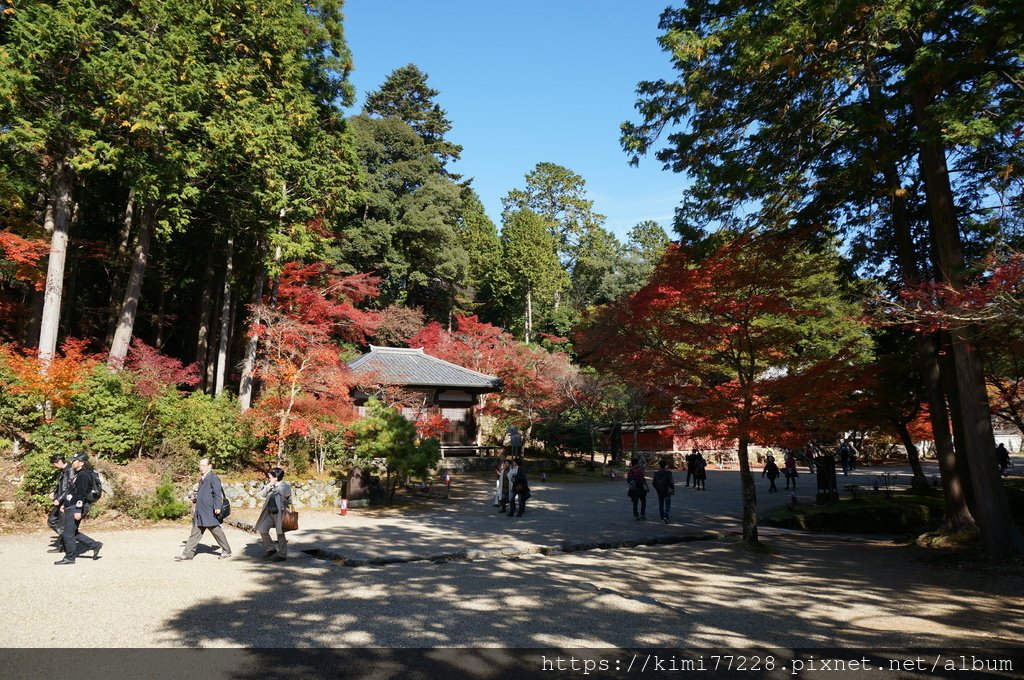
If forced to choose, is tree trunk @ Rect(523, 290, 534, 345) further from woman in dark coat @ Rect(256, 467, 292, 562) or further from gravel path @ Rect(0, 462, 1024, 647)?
woman in dark coat @ Rect(256, 467, 292, 562)

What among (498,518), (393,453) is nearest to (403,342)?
(393,453)

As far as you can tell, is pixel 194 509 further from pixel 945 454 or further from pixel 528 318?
pixel 528 318

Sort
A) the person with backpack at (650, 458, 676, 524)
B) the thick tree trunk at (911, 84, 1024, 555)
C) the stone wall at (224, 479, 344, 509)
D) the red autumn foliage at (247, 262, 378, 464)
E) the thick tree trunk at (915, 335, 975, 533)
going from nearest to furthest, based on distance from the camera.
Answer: the thick tree trunk at (911, 84, 1024, 555), the thick tree trunk at (915, 335, 975, 533), the person with backpack at (650, 458, 676, 524), the stone wall at (224, 479, 344, 509), the red autumn foliage at (247, 262, 378, 464)

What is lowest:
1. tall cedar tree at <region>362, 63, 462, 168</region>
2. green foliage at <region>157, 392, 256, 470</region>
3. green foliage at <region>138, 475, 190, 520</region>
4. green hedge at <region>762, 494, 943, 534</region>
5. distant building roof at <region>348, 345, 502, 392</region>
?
green hedge at <region>762, 494, 943, 534</region>

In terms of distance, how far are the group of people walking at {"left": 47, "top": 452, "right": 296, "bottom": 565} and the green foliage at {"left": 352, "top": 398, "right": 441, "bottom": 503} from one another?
21.6ft

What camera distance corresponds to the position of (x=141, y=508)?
1232 cm

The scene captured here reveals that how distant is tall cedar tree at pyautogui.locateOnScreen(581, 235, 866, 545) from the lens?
10.6m

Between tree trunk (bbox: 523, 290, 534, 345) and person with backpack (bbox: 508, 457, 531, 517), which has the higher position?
tree trunk (bbox: 523, 290, 534, 345)

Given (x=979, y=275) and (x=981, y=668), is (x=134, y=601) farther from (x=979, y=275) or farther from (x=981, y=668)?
(x=979, y=275)

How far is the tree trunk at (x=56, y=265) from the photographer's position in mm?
13766

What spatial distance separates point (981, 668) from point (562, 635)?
12.3 feet

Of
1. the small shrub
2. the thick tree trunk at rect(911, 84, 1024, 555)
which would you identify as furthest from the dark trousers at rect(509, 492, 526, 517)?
the small shrub

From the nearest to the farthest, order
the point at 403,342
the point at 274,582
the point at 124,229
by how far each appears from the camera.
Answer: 1. the point at 274,582
2. the point at 124,229
3. the point at 403,342

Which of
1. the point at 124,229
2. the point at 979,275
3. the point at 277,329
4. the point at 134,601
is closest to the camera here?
the point at 134,601
